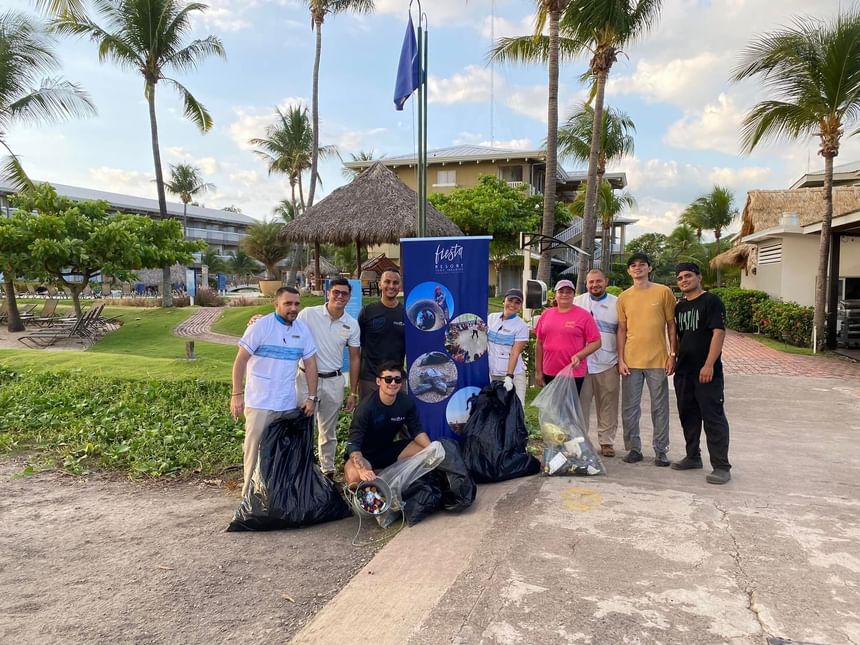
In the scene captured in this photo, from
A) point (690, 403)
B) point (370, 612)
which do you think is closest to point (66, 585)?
point (370, 612)

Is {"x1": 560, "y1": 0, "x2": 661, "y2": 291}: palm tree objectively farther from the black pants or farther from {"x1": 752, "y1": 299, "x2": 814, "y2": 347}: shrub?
the black pants

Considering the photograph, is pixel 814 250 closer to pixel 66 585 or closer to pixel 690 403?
pixel 690 403

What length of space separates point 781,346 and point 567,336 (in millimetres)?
11627

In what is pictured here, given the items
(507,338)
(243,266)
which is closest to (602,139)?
(507,338)

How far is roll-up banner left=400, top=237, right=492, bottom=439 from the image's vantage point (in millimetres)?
5000

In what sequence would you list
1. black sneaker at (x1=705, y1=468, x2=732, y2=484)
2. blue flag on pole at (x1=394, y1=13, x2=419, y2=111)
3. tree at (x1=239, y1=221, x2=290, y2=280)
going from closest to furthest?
1. black sneaker at (x1=705, y1=468, x2=732, y2=484)
2. blue flag on pole at (x1=394, y1=13, x2=419, y2=111)
3. tree at (x1=239, y1=221, x2=290, y2=280)

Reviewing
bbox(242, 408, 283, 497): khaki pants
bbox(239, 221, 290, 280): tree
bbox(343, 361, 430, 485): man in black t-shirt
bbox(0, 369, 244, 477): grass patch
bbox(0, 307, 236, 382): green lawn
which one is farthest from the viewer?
bbox(239, 221, 290, 280): tree

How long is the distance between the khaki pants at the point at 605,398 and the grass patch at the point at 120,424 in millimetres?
3338

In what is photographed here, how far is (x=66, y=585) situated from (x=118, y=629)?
71cm

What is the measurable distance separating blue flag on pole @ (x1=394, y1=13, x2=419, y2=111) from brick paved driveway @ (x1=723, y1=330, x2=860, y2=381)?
748cm

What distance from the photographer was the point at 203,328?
18.2m

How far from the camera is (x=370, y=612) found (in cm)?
271

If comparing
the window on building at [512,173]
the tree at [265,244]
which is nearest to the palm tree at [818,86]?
the window on building at [512,173]

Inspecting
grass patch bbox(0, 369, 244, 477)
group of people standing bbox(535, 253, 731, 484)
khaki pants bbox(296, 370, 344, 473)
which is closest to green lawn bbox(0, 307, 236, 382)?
grass patch bbox(0, 369, 244, 477)
